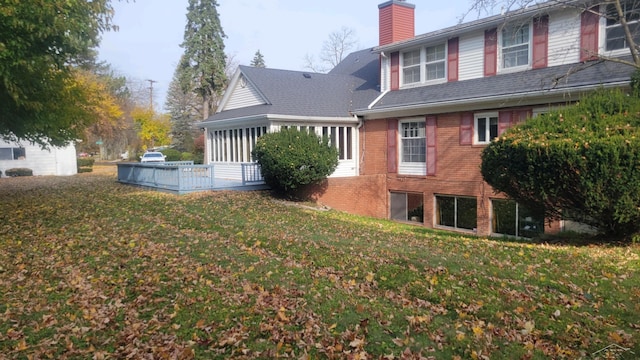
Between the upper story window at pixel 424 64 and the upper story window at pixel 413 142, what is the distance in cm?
209

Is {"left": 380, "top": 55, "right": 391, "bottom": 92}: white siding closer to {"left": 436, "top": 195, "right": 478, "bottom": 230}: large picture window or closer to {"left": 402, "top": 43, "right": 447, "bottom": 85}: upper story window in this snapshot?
{"left": 402, "top": 43, "right": 447, "bottom": 85}: upper story window

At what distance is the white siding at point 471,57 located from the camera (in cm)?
1756

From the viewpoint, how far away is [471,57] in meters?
17.9

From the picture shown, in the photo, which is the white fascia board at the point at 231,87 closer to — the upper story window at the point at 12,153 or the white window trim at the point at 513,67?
the white window trim at the point at 513,67

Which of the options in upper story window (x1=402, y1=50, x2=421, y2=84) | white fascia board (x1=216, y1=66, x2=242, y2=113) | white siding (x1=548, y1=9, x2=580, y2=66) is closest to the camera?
white siding (x1=548, y1=9, x2=580, y2=66)

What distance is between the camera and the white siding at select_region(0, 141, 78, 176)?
33537mm

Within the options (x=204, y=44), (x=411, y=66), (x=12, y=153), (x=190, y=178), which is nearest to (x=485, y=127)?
(x=411, y=66)

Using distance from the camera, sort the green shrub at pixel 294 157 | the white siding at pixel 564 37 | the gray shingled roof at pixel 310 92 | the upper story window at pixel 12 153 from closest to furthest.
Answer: the white siding at pixel 564 37
the green shrub at pixel 294 157
the gray shingled roof at pixel 310 92
the upper story window at pixel 12 153

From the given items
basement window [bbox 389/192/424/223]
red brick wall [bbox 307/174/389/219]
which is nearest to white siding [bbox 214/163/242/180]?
red brick wall [bbox 307/174/389/219]

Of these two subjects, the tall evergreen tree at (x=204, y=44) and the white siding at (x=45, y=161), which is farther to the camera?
the tall evergreen tree at (x=204, y=44)

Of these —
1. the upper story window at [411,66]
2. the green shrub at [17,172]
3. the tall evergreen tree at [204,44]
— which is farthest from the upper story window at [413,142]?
the green shrub at [17,172]

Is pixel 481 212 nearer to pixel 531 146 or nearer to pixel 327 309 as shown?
pixel 531 146

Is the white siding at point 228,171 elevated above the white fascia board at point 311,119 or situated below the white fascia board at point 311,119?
below

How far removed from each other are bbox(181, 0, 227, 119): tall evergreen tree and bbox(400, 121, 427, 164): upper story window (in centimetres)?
2297
